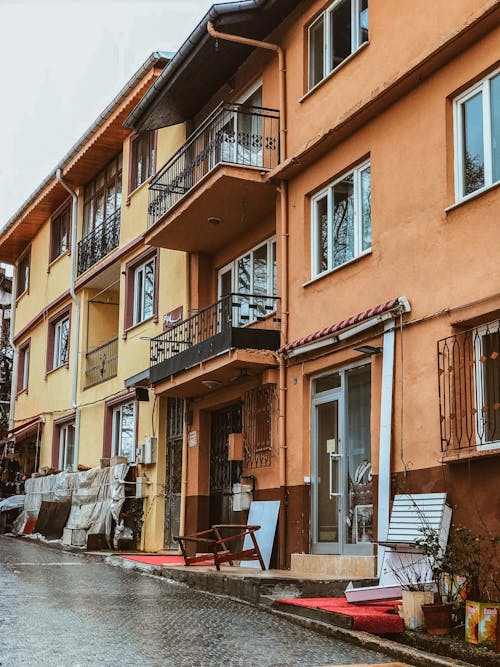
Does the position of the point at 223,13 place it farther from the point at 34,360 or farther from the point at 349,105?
the point at 34,360

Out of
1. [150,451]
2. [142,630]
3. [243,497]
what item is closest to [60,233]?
[150,451]

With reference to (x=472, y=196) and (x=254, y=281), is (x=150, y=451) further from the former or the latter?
(x=472, y=196)

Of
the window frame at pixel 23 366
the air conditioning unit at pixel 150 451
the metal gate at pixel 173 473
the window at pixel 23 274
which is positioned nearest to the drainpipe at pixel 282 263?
the metal gate at pixel 173 473

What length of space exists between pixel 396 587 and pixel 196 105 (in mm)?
11762

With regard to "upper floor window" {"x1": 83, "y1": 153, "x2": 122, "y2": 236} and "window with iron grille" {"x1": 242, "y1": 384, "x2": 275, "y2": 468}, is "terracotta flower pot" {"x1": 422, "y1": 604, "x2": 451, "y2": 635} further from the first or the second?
"upper floor window" {"x1": 83, "y1": 153, "x2": 122, "y2": 236}

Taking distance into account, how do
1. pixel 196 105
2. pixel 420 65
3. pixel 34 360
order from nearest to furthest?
pixel 420 65 < pixel 196 105 < pixel 34 360

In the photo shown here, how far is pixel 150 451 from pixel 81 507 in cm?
275

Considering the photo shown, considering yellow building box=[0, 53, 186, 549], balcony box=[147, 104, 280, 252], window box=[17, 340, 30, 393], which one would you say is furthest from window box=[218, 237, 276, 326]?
window box=[17, 340, 30, 393]

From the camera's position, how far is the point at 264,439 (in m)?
15.1

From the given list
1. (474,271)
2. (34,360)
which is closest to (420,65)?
(474,271)

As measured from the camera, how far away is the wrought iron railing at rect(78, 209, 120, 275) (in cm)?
2344

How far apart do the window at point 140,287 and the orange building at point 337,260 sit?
2354 millimetres

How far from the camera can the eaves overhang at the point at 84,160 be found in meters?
20.7

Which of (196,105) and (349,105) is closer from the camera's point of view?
(349,105)
